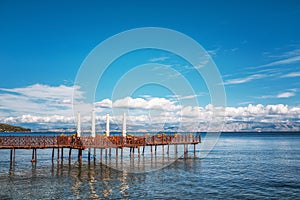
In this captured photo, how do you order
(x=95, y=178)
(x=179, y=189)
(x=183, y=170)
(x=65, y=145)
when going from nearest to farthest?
1. (x=179, y=189)
2. (x=95, y=178)
3. (x=183, y=170)
4. (x=65, y=145)

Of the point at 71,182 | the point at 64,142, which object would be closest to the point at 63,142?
the point at 64,142

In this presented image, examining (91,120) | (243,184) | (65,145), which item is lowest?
(243,184)

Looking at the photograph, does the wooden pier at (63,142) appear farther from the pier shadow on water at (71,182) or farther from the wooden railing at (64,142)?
the pier shadow on water at (71,182)

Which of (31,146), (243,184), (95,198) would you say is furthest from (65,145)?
(243,184)

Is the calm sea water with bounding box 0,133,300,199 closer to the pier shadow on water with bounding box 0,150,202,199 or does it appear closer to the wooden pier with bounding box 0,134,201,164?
the pier shadow on water with bounding box 0,150,202,199

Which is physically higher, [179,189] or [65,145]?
[65,145]

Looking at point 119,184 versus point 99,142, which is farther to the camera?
point 99,142

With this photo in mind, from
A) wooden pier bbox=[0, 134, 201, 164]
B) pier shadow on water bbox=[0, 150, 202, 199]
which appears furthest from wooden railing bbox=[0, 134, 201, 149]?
pier shadow on water bbox=[0, 150, 202, 199]

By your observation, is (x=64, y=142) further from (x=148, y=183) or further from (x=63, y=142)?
(x=148, y=183)

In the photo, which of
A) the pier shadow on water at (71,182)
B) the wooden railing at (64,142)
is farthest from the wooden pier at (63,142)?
the pier shadow on water at (71,182)

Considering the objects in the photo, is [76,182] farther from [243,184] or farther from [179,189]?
[243,184]

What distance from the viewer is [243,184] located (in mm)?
29562

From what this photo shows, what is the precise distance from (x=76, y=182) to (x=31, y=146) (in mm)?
12254

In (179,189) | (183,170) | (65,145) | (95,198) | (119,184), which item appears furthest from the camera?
(65,145)
